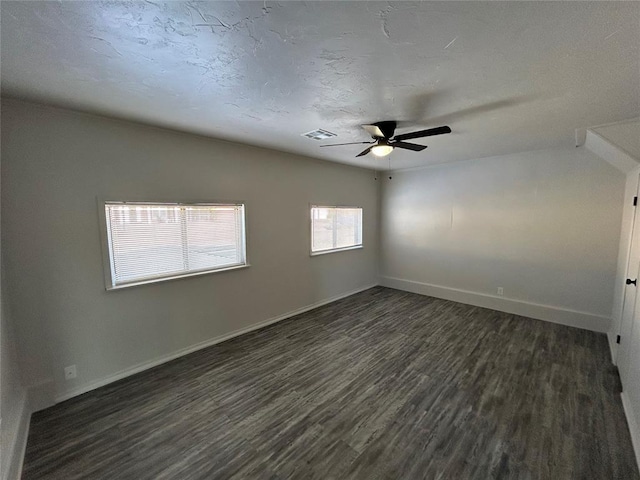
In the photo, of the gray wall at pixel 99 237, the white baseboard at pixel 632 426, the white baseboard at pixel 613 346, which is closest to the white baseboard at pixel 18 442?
the gray wall at pixel 99 237

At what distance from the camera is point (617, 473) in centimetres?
169

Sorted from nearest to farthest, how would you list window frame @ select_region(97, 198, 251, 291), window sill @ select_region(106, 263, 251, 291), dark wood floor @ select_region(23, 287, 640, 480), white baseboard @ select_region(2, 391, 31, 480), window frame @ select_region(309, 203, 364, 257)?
white baseboard @ select_region(2, 391, 31, 480) → dark wood floor @ select_region(23, 287, 640, 480) → window frame @ select_region(97, 198, 251, 291) → window sill @ select_region(106, 263, 251, 291) → window frame @ select_region(309, 203, 364, 257)

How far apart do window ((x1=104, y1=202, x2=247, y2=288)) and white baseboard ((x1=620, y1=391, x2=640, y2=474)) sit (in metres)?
3.93

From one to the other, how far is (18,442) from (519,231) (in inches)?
237

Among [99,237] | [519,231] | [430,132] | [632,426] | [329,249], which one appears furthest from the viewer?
[329,249]

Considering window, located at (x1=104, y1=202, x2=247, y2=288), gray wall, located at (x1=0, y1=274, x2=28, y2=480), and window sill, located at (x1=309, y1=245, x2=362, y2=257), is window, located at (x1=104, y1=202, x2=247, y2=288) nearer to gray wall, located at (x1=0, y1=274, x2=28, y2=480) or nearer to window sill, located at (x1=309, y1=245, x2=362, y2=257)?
gray wall, located at (x1=0, y1=274, x2=28, y2=480)

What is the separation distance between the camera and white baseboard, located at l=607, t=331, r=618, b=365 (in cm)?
290

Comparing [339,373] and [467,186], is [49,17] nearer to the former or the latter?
[339,373]

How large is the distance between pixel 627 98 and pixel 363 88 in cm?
207

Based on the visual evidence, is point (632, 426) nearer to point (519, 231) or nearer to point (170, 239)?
point (519, 231)

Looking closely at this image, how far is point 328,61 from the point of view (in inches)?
62.8

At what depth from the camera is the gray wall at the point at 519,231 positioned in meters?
3.61

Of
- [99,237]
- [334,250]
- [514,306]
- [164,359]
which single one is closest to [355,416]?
[164,359]

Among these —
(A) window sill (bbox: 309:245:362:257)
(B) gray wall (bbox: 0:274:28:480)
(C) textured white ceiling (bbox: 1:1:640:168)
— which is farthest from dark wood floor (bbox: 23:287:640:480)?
(C) textured white ceiling (bbox: 1:1:640:168)
